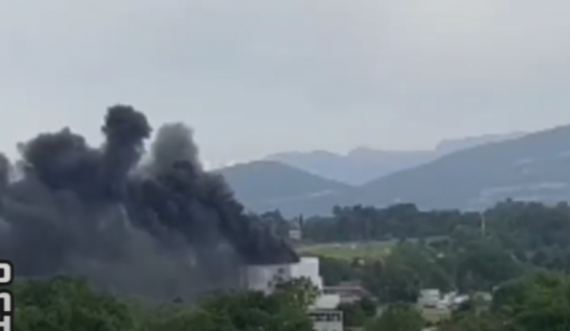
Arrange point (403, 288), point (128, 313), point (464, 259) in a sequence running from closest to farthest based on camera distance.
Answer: point (128, 313) < point (403, 288) < point (464, 259)

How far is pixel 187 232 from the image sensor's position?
234ft

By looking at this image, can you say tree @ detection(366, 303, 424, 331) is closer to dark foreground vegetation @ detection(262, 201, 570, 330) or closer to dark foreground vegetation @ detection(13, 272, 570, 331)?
dark foreground vegetation @ detection(13, 272, 570, 331)

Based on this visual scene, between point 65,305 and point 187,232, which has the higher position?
point 187,232

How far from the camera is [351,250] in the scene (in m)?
108

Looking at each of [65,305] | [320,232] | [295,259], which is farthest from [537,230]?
[65,305]

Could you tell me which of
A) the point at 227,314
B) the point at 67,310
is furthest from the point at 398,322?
the point at 67,310

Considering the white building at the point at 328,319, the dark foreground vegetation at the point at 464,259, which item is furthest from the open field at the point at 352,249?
the white building at the point at 328,319

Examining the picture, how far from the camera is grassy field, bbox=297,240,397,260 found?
9803cm

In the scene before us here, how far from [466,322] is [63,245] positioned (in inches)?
1201

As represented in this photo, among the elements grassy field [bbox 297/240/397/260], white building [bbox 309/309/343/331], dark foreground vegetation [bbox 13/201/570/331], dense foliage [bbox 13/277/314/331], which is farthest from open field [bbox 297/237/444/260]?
dense foliage [bbox 13/277/314/331]

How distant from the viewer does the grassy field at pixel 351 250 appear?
98.0m

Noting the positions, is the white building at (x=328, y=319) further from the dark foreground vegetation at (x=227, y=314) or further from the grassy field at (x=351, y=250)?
the grassy field at (x=351, y=250)

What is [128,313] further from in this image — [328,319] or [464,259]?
[464,259]

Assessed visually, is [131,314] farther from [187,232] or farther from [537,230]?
[537,230]
